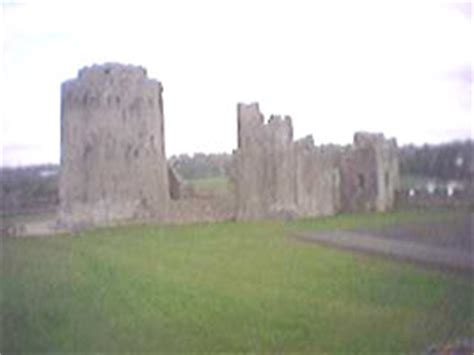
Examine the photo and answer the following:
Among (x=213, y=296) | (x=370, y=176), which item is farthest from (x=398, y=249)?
(x=370, y=176)

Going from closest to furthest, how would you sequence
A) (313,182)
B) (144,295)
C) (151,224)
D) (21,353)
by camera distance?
(21,353)
(144,295)
(151,224)
(313,182)

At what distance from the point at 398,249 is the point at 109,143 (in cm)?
151

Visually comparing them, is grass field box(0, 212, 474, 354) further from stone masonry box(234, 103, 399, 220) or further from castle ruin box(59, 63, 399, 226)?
stone masonry box(234, 103, 399, 220)

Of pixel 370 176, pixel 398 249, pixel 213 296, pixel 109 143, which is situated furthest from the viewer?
pixel 370 176

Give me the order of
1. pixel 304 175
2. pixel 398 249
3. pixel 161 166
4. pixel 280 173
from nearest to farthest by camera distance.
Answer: pixel 161 166 → pixel 398 249 → pixel 280 173 → pixel 304 175

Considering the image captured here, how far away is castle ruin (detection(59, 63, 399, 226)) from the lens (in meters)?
4.63

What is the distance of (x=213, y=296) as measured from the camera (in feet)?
14.8

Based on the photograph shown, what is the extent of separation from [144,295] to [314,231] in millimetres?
1060

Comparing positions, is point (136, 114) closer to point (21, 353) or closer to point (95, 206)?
point (95, 206)

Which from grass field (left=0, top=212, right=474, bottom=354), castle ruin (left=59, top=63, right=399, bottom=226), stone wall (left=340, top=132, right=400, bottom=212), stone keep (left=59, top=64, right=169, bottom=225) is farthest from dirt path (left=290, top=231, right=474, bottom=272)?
stone keep (left=59, top=64, right=169, bottom=225)

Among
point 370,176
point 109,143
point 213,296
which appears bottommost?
point 213,296

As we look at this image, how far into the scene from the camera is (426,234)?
542cm

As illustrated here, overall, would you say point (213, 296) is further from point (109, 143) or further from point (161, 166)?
point (109, 143)

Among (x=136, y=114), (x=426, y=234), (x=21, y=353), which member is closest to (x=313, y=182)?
(x=426, y=234)
